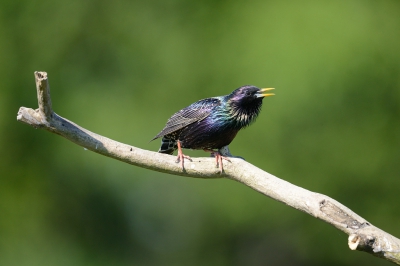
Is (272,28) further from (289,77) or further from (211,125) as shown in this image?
(211,125)

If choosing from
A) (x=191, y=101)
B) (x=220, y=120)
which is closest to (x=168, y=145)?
(x=220, y=120)

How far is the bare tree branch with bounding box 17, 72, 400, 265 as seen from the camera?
12.8 ft

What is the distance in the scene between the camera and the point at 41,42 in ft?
→ 36.2

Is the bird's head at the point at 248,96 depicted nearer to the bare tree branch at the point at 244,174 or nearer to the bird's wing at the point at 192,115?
the bird's wing at the point at 192,115

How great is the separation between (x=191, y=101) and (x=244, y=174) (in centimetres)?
566

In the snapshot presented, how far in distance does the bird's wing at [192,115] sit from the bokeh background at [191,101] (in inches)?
136

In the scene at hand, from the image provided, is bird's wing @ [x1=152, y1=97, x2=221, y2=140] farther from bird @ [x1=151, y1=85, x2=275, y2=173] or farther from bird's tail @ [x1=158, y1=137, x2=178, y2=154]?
bird's tail @ [x1=158, y1=137, x2=178, y2=154]

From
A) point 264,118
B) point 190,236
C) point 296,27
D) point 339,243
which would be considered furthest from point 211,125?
point 339,243

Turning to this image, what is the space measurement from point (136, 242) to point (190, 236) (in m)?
0.93

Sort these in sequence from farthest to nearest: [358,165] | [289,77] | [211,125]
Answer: [358,165], [289,77], [211,125]

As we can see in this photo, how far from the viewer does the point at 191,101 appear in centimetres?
1038

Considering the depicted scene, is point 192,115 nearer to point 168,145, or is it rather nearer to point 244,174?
point 168,145

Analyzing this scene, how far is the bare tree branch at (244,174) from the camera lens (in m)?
3.91

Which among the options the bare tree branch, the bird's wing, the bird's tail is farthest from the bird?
the bare tree branch
